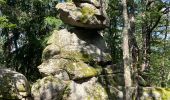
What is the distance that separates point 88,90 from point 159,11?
8.38m

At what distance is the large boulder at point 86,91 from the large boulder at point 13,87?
2088 millimetres

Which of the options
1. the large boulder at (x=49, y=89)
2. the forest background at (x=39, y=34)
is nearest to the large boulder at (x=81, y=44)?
the large boulder at (x=49, y=89)

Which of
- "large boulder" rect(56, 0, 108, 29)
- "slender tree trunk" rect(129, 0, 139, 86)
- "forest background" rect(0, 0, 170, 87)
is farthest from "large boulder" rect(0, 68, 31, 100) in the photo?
"forest background" rect(0, 0, 170, 87)

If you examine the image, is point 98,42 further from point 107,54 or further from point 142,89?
point 142,89

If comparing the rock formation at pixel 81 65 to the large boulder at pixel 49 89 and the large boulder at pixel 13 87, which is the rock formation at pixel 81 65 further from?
the large boulder at pixel 13 87

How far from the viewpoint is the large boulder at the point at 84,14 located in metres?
19.1

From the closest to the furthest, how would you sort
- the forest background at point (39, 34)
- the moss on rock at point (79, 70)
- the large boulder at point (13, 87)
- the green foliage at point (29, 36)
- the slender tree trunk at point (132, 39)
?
the large boulder at point (13, 87)
the moss on rock at point (79, 70)
the slender tree trunk at point (132, 39)
the forest background at point (39, 34)
the green foliage at point (29, 36)

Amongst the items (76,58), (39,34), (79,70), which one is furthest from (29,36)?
(79,70)

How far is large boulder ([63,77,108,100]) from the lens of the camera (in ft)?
56.5

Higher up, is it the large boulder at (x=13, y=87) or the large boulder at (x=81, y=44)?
the large boulder at (x=81, y=44)

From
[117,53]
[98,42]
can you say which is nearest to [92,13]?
[98,42]

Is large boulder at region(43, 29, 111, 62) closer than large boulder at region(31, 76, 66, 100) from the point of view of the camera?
No

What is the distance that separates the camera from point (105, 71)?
61.9 feet

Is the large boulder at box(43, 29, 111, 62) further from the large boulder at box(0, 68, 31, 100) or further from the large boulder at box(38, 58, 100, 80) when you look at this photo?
the large boulder at box(0, 68, 31, 100)
